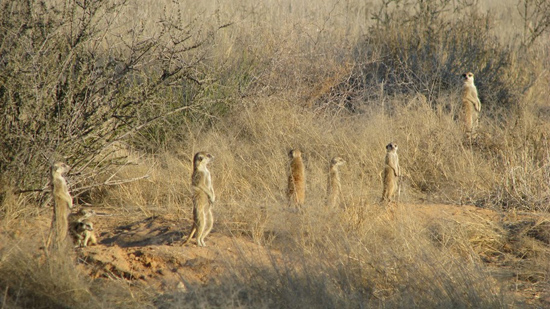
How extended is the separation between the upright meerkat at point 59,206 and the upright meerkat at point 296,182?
6.33 ft

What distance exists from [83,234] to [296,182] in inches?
79.3

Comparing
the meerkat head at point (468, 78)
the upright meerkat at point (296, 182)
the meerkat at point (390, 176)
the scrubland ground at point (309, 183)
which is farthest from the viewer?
the meerkat head at point (468, 78)

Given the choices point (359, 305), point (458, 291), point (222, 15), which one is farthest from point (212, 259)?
point (222, 15)

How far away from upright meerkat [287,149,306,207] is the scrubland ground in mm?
117

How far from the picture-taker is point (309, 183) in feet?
22.2

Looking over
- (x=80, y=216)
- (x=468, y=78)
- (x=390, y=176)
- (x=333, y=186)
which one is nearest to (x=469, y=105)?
(x=468, y=78)

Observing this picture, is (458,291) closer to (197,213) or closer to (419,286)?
(419,286)

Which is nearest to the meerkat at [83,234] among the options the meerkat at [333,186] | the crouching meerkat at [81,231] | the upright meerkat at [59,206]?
the crouching meerkat at [81,231]

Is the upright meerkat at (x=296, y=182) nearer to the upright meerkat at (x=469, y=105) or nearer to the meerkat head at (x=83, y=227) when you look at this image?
the meerkat head at (x=83, y=227)

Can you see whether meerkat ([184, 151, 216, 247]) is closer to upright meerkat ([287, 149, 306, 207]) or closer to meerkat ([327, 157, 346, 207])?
upright meerkat ([287, 149, 306, 207])

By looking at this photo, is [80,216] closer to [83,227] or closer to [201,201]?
[83,227]

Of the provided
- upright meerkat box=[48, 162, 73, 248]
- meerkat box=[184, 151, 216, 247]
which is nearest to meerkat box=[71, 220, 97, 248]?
upright meerkat box=[48, 162, 73, 248]

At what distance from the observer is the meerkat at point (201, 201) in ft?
16.8

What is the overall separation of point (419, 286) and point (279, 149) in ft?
12.6
